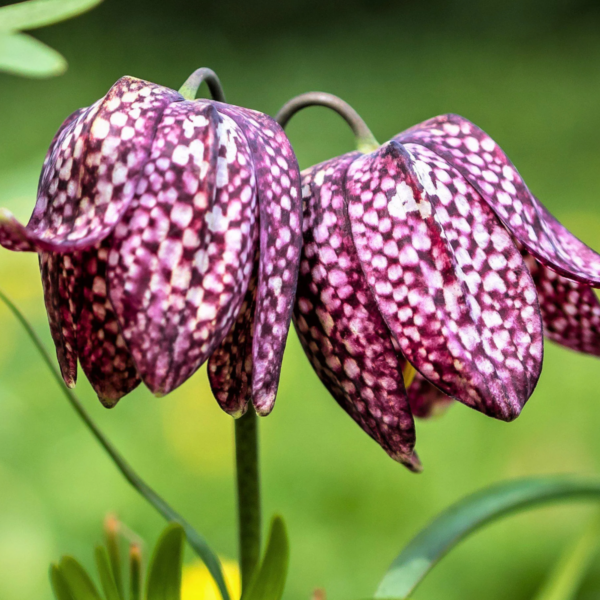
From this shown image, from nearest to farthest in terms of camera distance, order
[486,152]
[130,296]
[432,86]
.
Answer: [130,296] < [486,152] < [432,86]

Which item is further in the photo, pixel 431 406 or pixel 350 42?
pixel 350 42

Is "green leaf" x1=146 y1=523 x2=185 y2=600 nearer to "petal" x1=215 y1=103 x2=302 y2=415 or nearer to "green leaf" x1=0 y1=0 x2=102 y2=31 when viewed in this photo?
"petal" x1=215 y1=103 x2=302 y2=415

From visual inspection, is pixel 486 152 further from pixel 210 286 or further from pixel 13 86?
pixel 13 86

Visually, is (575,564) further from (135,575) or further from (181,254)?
(181,254)

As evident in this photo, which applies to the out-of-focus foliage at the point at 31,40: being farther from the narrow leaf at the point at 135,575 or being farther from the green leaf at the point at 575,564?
the green leaf at the point at 575,564

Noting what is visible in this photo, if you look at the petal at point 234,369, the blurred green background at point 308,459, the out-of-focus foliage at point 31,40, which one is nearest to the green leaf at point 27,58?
the out-of-focus foliage at point 31,40

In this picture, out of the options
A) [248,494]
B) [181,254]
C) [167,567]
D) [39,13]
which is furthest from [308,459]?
[39,13]

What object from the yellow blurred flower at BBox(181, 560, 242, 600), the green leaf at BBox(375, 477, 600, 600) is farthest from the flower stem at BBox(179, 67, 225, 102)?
the yellow blurred flower at BBox(181, 560, 242, 600)

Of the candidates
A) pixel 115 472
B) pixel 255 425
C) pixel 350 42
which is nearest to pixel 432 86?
pixel 350 42
